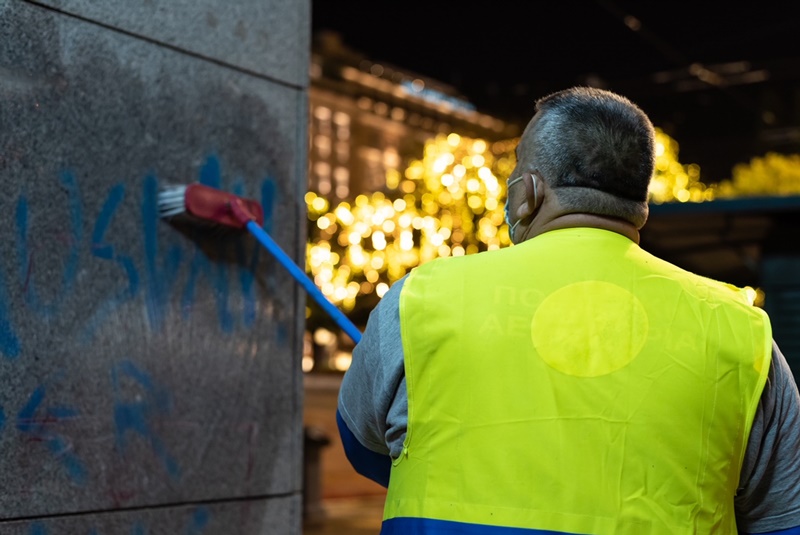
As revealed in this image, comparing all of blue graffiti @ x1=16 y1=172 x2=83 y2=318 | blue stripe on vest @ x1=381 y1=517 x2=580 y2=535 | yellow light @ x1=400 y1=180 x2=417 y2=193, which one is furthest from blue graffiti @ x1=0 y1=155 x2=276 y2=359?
yellow light @ x1=400 y1=180 x2=417 y2=193

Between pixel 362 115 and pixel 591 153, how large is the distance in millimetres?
44713

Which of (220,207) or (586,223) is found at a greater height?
(220,207)

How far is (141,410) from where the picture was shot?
10.7 ft

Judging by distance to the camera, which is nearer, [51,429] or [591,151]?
[591,151]

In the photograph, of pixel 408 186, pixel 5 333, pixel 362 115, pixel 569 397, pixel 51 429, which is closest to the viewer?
pixel 569 397

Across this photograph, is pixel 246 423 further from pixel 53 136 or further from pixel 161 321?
pixel 53 136

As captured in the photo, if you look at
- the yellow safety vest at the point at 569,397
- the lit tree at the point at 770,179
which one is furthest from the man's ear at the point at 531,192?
the lit tree at the point at 770,179

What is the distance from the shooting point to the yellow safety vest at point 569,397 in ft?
6.12

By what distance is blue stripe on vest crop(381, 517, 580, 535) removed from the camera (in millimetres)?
1855

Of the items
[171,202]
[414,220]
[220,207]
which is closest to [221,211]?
[220,207]

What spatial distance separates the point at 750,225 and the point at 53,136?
4027mm

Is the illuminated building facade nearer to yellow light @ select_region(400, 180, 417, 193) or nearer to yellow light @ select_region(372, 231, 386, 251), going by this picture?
yellow light @ select_region(400, 180, 417, 193)

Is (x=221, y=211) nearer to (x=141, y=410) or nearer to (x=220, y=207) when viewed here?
(x=220, y=207)

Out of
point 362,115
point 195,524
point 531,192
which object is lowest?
point 195,524
